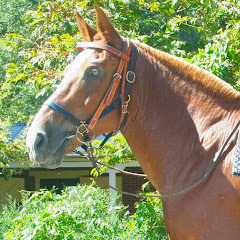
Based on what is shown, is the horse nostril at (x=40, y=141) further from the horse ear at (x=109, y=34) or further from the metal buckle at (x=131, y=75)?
the horse ear at (x=109, y=34)

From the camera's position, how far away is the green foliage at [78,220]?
15.8ft

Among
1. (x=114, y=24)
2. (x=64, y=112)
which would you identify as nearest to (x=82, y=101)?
(x=64, y=112)

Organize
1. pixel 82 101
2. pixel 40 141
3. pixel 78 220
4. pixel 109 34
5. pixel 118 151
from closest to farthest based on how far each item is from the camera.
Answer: pixel 40 141
pixel 82 101
pixel 109 34
pixel 78 220
pixel 118 151

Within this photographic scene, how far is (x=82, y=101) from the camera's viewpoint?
295cm

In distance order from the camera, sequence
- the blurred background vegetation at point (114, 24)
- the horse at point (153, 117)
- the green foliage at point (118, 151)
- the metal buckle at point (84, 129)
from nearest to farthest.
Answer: the horse at point (153, 117) → the metal buckle at point (84, 129) → the green foliage at point (118, 151) → the blurred background vegetation at point (114, 24)

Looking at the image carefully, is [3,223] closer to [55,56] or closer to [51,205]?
[51,205]

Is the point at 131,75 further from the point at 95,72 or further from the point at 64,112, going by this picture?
the point at 64,112

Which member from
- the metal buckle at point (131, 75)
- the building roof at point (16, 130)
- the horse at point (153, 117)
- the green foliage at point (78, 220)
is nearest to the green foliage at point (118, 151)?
the green foliage at point (78, 220)

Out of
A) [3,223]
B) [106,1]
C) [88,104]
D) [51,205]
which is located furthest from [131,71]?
[106,1]

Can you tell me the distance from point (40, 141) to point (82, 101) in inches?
14.5

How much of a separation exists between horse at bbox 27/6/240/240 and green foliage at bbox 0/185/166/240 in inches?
80.4

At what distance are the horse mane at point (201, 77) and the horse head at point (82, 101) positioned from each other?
29 centimetres

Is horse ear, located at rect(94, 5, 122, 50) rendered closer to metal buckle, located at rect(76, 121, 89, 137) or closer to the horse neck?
the horse neck

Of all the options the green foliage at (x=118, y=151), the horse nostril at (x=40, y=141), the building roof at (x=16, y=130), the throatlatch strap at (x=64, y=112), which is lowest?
the building roof at (x=16, y=130)
